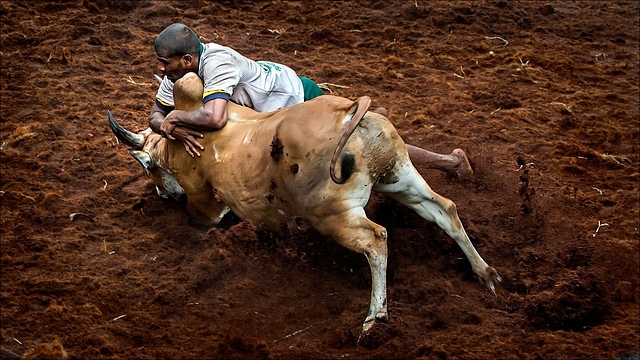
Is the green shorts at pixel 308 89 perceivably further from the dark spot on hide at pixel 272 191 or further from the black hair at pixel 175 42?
the dark spot on hide at pixel 272 191

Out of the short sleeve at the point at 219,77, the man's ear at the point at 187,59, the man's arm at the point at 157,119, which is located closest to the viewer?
the short sleeve at the point at 219,77

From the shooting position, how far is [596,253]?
5.15 meters

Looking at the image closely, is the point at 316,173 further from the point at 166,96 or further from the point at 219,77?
the point at 166,96

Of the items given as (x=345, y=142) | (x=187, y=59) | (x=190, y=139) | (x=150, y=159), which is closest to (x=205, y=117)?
(x=190, y=139)

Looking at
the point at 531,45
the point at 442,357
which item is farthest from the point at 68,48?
the point at 442,357

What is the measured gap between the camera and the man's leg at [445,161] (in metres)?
5.72

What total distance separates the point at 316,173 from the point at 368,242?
0.46 m

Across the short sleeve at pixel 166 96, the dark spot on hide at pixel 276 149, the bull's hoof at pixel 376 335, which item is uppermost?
the dark spot on hide at pixel 276 149

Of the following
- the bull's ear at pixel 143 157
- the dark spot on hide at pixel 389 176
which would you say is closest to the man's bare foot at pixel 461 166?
the dark spot on hide at pixel 389 176

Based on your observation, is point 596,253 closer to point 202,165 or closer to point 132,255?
point 202,165

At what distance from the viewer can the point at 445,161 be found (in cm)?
582

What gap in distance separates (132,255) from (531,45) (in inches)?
181

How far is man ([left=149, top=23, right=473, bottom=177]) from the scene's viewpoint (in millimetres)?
4996

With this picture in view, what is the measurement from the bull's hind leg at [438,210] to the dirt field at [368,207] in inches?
5.5
